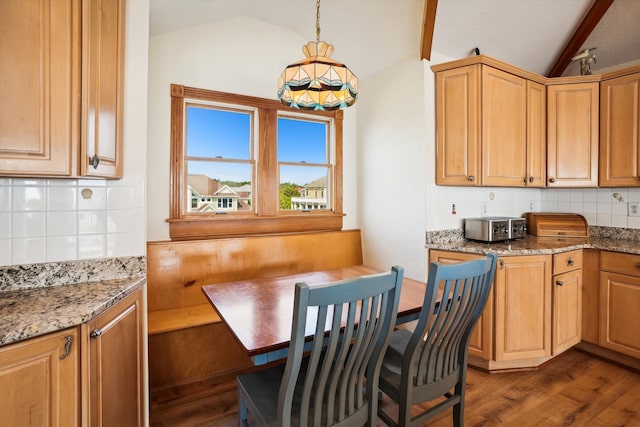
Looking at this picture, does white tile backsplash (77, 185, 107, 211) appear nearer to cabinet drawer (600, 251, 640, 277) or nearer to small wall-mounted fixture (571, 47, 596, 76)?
cabinet drawer (600, 251, 640, 277)

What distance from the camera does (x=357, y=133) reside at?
3.38 meters

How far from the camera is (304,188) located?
3.20 m

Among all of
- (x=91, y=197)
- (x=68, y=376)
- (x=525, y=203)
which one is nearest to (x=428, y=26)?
(x=525, y=203)

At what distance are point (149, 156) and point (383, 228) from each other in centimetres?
208

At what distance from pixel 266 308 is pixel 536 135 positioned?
273 centimetres

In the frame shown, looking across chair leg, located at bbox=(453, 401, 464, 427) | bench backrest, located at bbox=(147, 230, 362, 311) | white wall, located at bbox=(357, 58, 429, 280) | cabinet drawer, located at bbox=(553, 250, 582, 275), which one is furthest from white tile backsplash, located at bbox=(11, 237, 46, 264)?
cabinet drawer, located at bbox=(553, 250, 582, 275)

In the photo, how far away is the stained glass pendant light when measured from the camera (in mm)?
1540

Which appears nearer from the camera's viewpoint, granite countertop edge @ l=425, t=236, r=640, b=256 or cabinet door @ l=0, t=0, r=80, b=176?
cabinet door @ l=0, t=0, r=80, b=176

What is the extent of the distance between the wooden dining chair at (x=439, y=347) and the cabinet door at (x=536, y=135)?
178cm

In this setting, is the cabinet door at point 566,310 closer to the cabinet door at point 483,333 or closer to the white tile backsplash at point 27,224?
the cabinet door at point 483,333

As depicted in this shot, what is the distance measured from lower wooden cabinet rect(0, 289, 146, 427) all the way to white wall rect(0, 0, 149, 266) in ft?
1.26

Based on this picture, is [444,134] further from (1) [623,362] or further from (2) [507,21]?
(1) [623,362]

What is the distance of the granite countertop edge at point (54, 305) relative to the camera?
979 mm

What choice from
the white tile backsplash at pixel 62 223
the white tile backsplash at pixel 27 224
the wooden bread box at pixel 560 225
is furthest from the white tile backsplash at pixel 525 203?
the white tile backsplash at pixel 27 224
